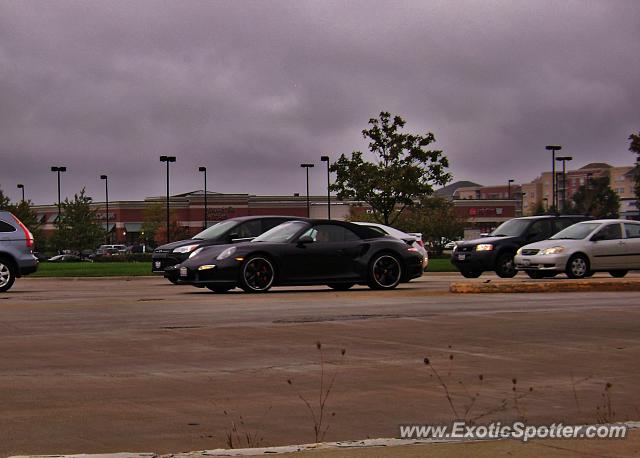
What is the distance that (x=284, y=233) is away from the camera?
67.2ft

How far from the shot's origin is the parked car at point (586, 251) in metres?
24.8

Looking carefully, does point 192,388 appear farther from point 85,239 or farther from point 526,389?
point 85,239

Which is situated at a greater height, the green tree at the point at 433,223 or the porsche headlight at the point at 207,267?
the green tree at the point at 433,223

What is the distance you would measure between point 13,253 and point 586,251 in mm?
12978

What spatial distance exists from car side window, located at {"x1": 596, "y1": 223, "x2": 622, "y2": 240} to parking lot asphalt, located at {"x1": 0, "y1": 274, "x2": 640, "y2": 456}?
9.46 metres

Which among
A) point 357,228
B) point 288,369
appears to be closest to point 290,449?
point 288,369

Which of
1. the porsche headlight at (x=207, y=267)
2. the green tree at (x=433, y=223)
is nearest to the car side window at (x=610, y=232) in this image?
the porsche headlight at (x=207, y=267)

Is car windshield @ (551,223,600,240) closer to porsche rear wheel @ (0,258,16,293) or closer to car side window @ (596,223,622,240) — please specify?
car side window @ (596,223,622,240)

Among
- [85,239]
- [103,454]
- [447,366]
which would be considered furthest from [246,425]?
[85,239]

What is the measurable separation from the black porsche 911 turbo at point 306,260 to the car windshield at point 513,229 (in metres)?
7.72

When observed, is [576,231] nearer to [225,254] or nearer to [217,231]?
[217,231]

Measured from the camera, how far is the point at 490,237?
92.3 ft

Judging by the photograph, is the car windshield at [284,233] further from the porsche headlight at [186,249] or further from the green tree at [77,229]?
the green tree at [77,229]

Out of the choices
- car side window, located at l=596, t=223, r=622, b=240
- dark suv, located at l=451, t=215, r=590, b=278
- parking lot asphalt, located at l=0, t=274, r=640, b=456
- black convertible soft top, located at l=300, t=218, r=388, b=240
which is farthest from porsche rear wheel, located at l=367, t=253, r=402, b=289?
dark suv, located at l=451, t=215, r=590, b=278
